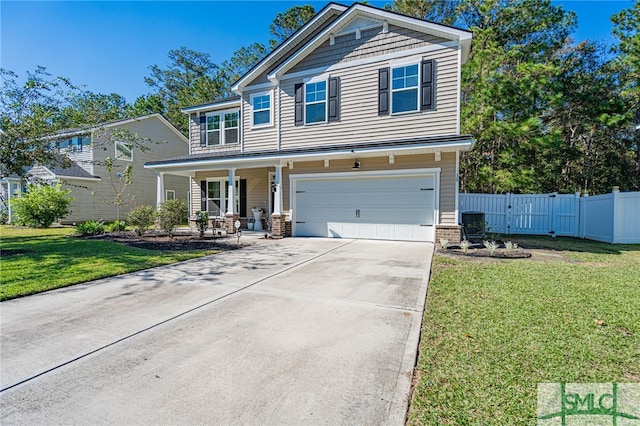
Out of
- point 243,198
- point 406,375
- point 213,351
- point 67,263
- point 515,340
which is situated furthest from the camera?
point 243,198

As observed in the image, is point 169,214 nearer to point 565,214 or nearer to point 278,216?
point 278,216

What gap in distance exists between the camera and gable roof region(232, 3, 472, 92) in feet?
31.9

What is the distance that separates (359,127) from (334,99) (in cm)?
146

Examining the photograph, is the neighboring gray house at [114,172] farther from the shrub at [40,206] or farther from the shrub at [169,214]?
the shrub at [169,214]

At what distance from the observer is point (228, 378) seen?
2.54 metres

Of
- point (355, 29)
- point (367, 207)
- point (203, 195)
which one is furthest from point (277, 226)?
point (355, 29)

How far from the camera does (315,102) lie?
38.4 ft

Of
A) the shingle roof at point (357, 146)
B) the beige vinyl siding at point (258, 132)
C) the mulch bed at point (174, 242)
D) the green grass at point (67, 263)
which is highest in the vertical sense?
the beige vinyl siding at point (258, 132)

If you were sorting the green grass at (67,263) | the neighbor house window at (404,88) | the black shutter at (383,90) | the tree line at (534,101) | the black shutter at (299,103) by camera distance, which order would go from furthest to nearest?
the tree line at (534,101), the black shutter at (299,103), the black shutter at (383,90), the neighbor house window at (404,88), the green grass at (67,263)

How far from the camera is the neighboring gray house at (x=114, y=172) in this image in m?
18.0

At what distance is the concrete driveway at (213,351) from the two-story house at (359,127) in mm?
5143

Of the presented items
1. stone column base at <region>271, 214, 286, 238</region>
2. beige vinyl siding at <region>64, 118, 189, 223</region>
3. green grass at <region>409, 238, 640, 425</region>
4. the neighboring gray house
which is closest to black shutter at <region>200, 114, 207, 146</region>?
the neighboring gray house

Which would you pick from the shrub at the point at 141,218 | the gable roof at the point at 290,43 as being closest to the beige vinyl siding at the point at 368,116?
the gable roof at the point at 290,43

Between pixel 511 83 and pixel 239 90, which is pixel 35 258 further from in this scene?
pixel 511 83
